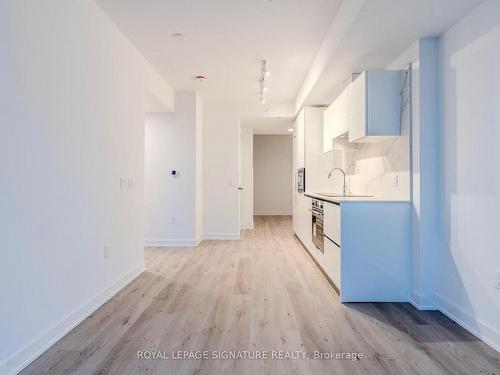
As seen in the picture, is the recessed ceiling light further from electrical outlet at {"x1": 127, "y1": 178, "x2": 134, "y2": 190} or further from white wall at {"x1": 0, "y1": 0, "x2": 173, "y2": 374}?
electrical outlet at {"x1": 127, "y1": 178, "x2": 134, "y2": 190}

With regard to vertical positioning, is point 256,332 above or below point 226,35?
below

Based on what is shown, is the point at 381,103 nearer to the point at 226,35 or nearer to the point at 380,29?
the point at 380,29

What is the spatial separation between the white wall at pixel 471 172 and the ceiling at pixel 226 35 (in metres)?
1.11

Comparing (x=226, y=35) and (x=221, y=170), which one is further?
(x=221, y=170)

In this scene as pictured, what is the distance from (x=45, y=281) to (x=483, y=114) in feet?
10.1

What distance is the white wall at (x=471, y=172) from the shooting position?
82.4 inches

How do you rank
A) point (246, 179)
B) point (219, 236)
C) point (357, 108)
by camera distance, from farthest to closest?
point (246, 179), point (219, 236), point (357, 108)

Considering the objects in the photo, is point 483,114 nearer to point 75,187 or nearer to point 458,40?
point 458,40

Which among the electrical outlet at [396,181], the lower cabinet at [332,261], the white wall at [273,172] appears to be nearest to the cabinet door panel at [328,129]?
the electrical outlet at [396,181]

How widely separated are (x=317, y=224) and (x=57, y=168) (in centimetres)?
280

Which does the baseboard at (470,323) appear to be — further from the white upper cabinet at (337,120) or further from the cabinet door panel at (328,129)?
the cabinet door panel at (328,129)

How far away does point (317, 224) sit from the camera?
3883 mm

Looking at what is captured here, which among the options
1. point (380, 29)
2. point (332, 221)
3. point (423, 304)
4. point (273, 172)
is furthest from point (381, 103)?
point (273, 172)

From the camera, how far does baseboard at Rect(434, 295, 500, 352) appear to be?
6.77ft
